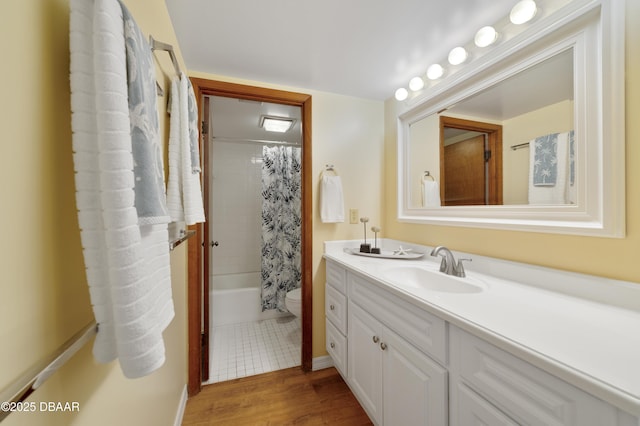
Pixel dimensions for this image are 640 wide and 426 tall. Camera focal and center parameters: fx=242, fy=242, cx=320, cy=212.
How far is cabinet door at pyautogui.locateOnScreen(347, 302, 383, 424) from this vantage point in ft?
3.82

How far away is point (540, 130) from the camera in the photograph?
1024 mm

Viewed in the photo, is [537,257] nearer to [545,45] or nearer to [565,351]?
[565,351]

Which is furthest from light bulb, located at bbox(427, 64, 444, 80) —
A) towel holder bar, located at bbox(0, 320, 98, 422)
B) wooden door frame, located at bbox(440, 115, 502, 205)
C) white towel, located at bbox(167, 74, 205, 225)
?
towel holder bar, located at bbox(0, 320, 98, 422)

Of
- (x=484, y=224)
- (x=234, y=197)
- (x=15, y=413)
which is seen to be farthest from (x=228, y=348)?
(x=484, y=224)

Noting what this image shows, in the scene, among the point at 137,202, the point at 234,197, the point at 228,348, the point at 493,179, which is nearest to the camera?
the point at 137,202

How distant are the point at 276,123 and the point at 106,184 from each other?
2.28 m

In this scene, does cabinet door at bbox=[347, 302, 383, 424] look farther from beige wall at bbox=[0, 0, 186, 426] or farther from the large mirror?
beige wall at bbox=[0, 0, 186, 426]

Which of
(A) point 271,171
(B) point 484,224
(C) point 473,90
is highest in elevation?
(C) point 473,90

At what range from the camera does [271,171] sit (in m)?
2.69

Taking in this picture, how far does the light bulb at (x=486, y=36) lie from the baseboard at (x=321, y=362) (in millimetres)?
2135

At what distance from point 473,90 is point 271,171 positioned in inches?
77.3

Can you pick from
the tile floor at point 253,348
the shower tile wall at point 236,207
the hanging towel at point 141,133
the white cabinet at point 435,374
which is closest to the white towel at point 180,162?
the hanging towel at point 141,133

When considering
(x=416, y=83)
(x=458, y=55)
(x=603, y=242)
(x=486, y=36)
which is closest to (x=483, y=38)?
(x=486, y=36)

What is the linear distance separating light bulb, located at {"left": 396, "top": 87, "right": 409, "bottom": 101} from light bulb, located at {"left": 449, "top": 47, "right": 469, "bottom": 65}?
15.4 inches
